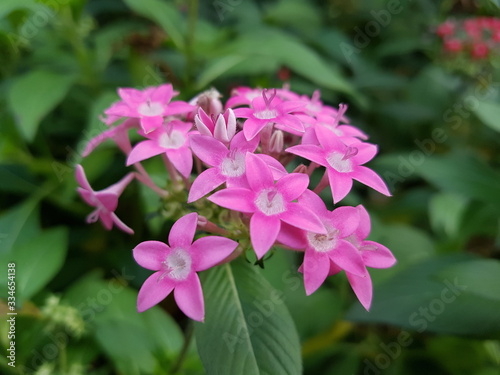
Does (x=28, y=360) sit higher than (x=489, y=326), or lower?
lower

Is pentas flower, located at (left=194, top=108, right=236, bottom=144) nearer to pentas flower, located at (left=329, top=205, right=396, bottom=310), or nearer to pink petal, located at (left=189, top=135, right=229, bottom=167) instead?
pink petal, located at (left=189, top=135, right=229, bottom=167)

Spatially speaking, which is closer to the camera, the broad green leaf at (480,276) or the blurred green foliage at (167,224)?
the broad green leaf at (480,276)

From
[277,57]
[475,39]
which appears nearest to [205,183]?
[277,57]

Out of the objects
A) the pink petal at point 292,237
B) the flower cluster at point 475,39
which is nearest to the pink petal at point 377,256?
the pink petal at point 292,237

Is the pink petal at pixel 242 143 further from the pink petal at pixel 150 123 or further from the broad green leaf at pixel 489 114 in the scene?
the broad green leaf at pixel 489 114

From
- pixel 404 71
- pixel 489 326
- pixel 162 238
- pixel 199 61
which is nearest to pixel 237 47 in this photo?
pixel 199 61

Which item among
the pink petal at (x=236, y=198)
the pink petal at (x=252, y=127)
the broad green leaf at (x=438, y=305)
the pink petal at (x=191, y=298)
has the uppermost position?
the pink petal at (x=252, y=127)

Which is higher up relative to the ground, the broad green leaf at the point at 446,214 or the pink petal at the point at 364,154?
the pink petal at the point at 364,154

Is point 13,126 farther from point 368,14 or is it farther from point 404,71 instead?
point 404,71
